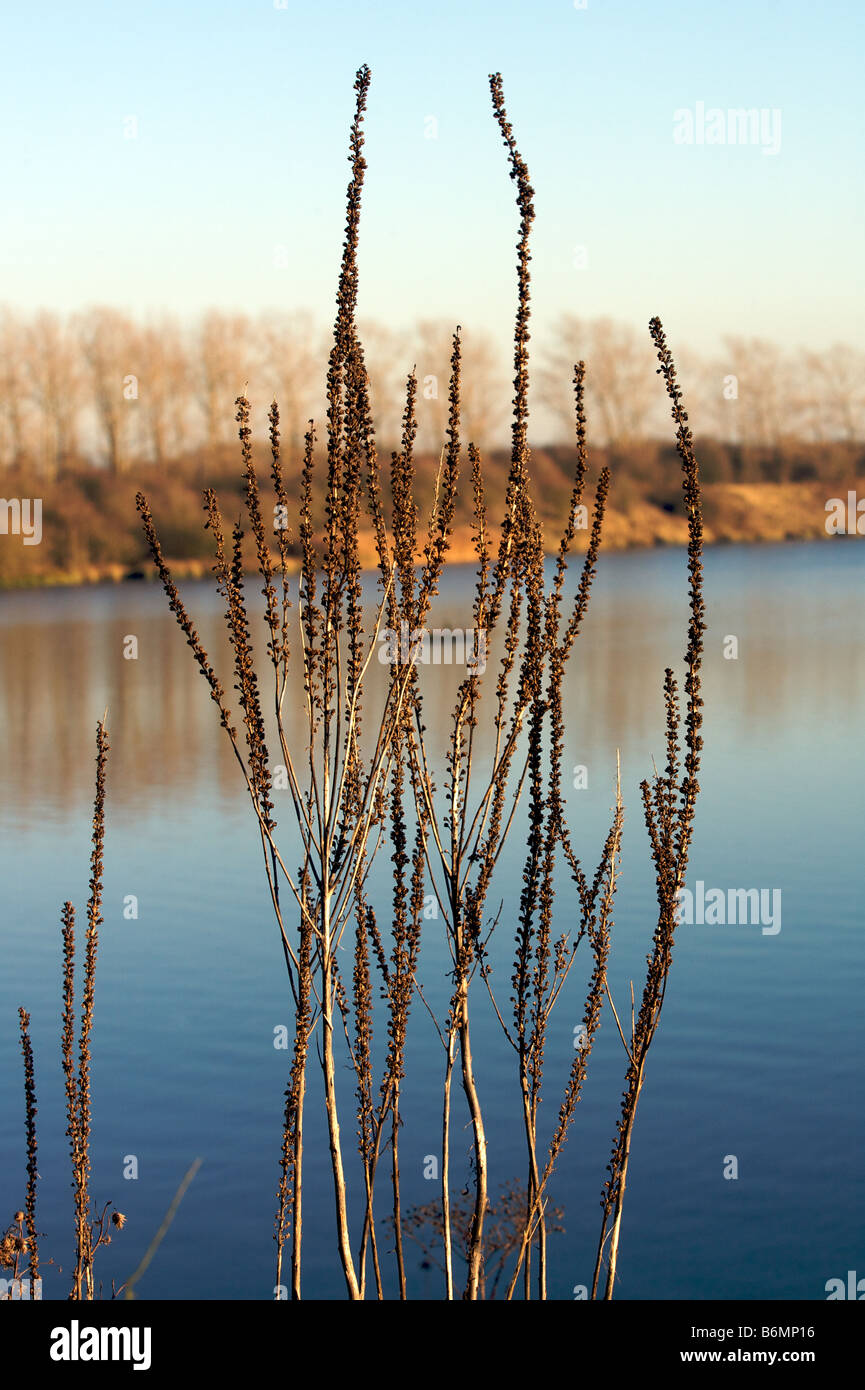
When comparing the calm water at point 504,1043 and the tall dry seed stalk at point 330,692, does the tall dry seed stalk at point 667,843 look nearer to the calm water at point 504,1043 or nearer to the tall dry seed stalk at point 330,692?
the tall dry seed stalk at point 330,692

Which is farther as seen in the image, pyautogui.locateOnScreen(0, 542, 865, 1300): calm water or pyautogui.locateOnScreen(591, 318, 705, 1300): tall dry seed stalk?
pyautogui.locateOnScreen(0, 542, 865, 1300): calm water

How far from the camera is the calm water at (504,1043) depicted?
30.5ft

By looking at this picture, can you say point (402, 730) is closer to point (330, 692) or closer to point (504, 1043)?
point (330, 692)

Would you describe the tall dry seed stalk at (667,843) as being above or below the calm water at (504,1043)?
above

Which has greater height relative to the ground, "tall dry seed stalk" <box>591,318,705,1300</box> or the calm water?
"tall dry seed stalk" <box>591,318,705,1300</box>

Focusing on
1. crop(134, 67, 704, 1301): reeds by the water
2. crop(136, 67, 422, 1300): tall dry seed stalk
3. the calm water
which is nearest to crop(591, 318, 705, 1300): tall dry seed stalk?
crop(134, 67, 704, 1301): reeds by the water

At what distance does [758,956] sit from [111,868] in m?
9.41

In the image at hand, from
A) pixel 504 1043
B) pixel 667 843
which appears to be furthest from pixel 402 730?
pixel 504 1043

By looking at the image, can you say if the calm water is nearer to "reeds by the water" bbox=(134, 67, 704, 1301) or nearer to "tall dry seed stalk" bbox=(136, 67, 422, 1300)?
"reeds by the water" bbox=(134, 67, 704, 1301)

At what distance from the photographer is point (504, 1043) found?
12.8 metres

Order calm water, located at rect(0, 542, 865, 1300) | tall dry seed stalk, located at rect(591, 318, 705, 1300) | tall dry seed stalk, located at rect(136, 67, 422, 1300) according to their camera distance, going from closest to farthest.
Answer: tall dry seed stalk, located at rect(136, 67, 422, 1300) → tall dry seed stalk, located at rect(591, 318, 705, 1300) → calm water, located at rect(0, 542, 865, 1300)

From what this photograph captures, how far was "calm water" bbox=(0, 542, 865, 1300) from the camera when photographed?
30.5ft

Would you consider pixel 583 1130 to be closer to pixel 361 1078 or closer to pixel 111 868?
pixel 361 1078

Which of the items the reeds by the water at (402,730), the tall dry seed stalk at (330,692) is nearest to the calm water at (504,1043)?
the reeds by the water at (402,730)
